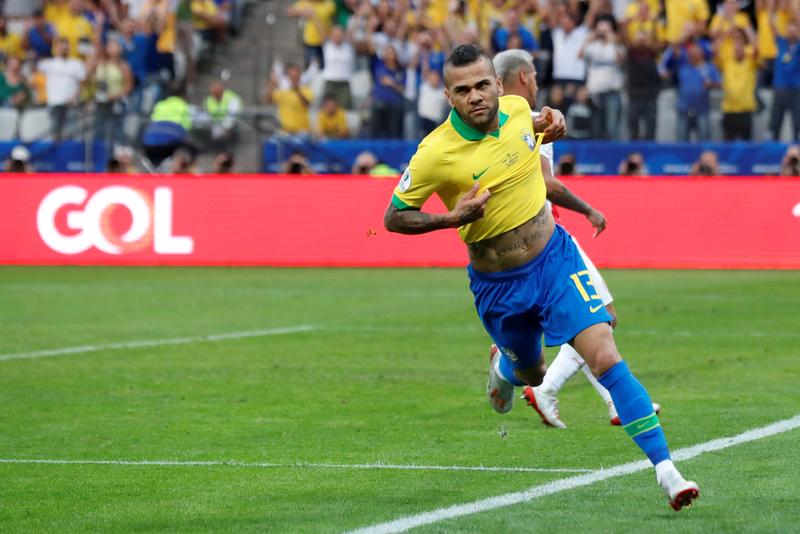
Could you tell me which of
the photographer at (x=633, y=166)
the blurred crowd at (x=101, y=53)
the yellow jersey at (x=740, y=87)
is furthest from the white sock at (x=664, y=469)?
the blurred crowd at (x=101, y=53)

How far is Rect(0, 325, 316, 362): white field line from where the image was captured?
13422mm

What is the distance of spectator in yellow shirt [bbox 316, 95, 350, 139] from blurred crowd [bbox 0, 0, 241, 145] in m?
2.76

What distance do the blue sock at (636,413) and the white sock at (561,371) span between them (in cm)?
240

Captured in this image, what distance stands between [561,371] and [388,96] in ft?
55.4

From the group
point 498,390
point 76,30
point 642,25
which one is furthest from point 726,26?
point 498,390

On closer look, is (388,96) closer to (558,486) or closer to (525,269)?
(525,269)

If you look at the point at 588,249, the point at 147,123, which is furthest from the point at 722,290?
the point at 147,123

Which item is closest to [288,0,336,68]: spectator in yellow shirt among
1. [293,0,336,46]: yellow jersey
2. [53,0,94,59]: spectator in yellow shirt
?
[293,0,336,46]: yellow jersey

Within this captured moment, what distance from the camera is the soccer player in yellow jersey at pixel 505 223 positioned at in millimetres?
6996

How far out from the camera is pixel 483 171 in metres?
7.29

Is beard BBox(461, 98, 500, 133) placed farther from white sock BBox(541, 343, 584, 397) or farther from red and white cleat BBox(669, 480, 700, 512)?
white sock BBox(541, 343, 584, 397)

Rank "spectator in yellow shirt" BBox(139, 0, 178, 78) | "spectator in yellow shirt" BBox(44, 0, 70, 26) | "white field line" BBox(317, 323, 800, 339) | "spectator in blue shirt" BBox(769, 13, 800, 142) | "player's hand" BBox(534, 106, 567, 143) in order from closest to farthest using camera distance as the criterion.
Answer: "player's hand" BBox(534, 106, 567, 143), "white field line" BBox(317, 323, 800, 339), "spectator in blue shirt" BBox(769, 13, 800, 142), "spectator in yellow shirt" BBox(139, 0, 178, 78), "spectator in yellow shirt" BBox(44, 0, 70, 26)

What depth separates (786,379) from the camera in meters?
Answer: 11.4

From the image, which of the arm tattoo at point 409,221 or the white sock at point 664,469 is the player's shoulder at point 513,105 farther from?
the white sock at point 664,469
